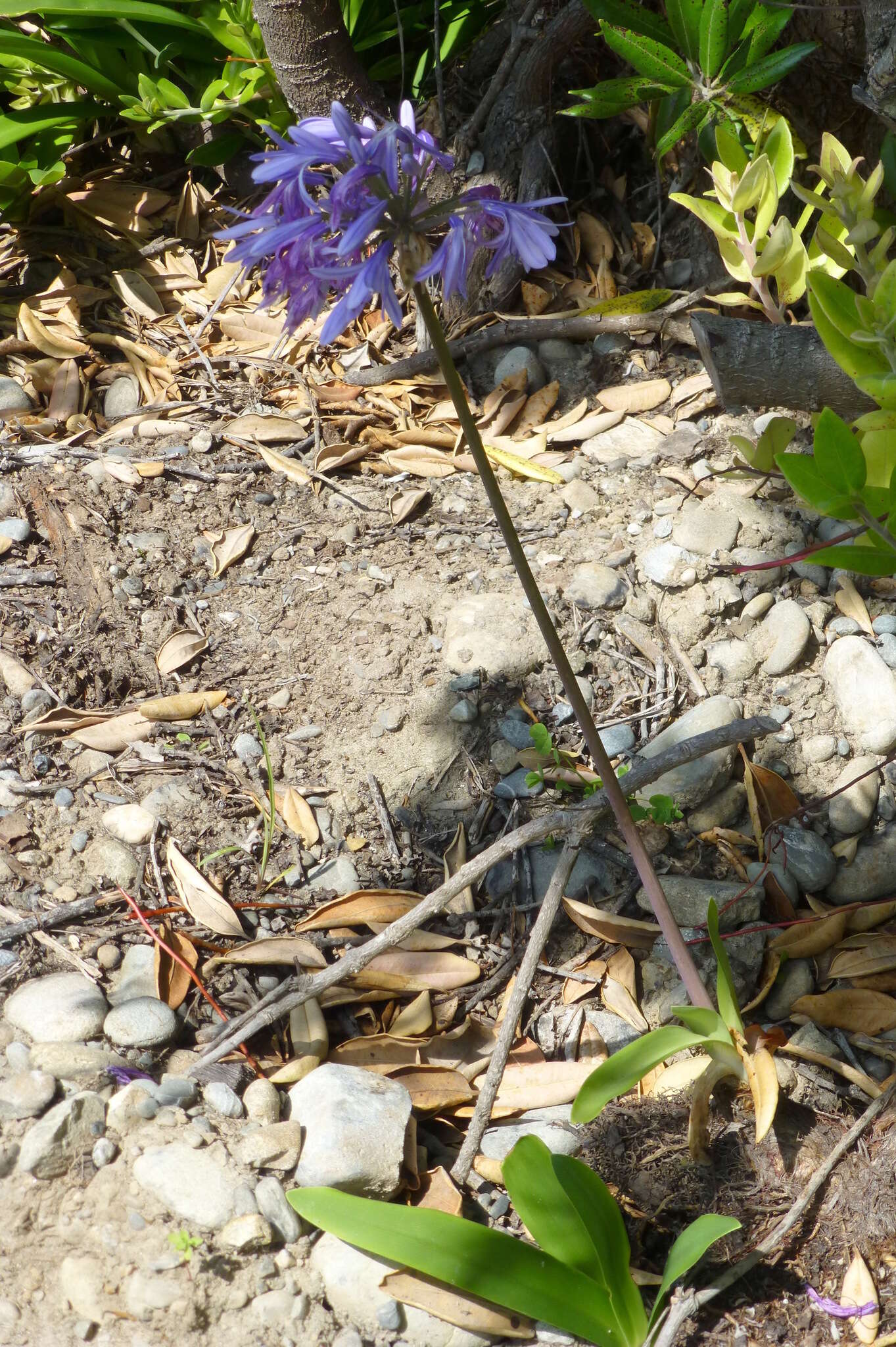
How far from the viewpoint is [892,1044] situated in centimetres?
172

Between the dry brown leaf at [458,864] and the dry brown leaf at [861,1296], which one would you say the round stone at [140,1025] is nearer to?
the dry brown leaf at [458,864]

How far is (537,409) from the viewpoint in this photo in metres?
2.76

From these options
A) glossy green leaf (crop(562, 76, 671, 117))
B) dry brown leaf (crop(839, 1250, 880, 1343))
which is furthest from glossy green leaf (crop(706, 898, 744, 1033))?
glossy green leaf (crop(562, 76, 671, 117))

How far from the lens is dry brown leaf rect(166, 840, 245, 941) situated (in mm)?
1849

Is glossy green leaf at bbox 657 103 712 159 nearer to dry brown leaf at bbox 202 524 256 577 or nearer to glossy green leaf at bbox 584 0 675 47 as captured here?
glossy green leaf at bbox 584 0 675 47

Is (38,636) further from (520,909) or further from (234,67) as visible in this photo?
(234,67)

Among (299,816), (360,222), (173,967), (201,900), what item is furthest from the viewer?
(299,816)

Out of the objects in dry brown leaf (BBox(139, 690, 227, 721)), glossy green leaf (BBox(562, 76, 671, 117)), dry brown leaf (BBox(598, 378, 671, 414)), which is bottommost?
dry brown leaf (BBox(139, 690, 227, 721))

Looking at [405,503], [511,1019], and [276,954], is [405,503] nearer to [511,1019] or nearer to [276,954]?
[276,954]

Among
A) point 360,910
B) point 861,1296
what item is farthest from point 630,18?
point 861,1296

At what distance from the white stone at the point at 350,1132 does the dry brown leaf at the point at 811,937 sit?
73cm

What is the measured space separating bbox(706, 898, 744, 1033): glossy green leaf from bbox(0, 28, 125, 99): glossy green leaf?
2779 millimetres

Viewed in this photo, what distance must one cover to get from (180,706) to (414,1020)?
812 mm

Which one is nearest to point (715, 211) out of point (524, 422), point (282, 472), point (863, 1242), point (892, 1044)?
point (524, 422)
